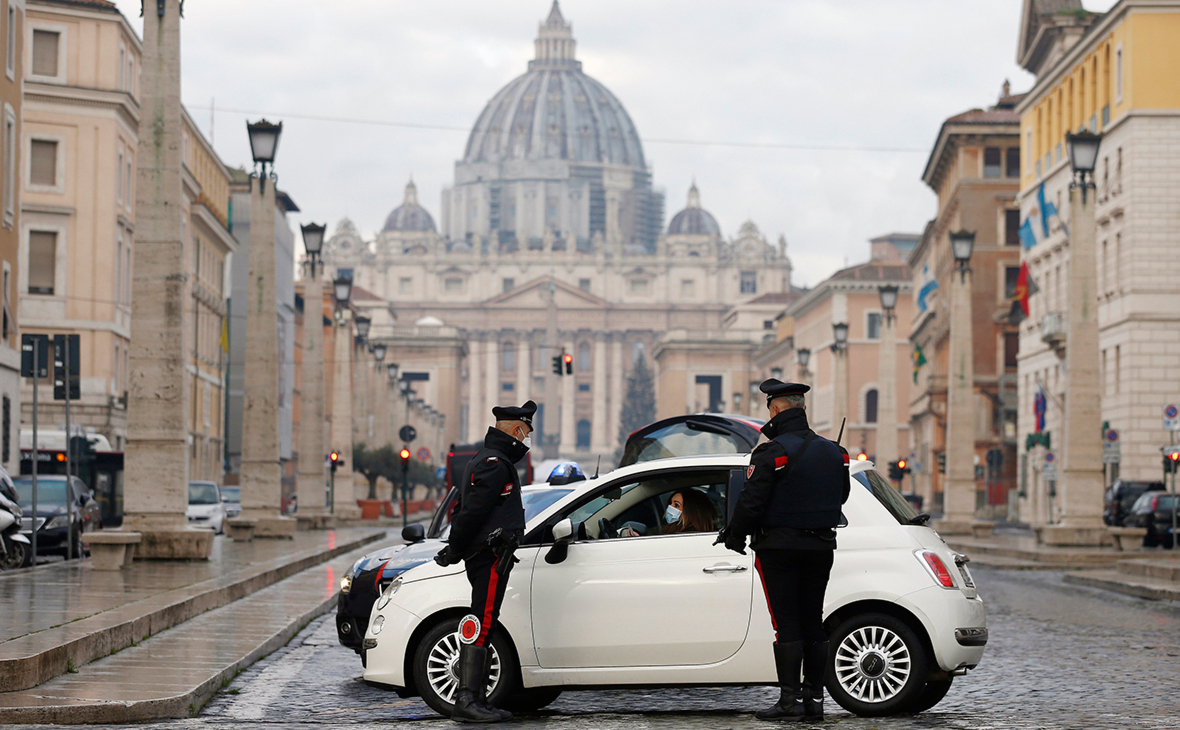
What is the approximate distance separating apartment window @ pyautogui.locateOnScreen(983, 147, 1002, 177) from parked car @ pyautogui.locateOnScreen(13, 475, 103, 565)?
53.1 m

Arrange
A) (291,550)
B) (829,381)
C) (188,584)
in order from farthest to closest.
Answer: (829,381) < (291,550) < (188,584)

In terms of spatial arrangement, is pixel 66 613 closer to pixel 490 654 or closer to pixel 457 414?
pixel 490 654

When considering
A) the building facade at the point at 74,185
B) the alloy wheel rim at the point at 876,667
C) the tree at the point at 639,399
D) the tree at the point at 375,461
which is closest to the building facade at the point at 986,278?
the tree at the point at 375,461

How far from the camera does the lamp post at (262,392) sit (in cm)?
3250

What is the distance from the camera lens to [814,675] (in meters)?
9.29

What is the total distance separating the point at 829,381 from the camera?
12338 cm

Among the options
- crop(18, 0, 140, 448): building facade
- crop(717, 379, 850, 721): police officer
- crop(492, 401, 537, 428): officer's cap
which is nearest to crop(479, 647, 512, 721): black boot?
crop(492, 401, 537, 428): officer's cap

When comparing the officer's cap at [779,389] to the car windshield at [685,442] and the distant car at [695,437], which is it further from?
the car windshield at [685,442]

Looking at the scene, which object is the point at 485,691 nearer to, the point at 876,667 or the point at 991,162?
the point at 876,667

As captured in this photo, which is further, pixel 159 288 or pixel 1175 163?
pixel 1175 163

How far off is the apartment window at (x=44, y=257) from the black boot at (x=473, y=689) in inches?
1774

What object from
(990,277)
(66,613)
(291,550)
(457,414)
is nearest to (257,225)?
(291,550)

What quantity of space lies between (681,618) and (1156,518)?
29.4m

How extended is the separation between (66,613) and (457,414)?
147723mm
